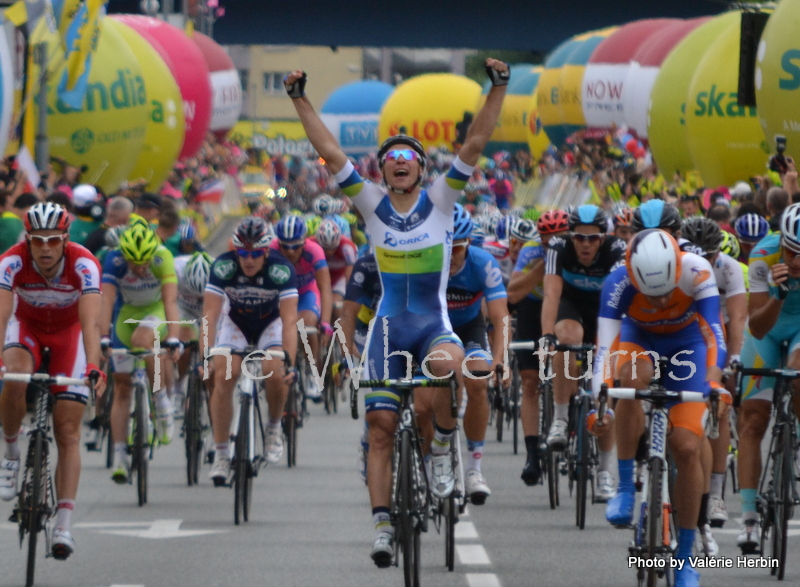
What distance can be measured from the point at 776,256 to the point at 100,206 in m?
8.52

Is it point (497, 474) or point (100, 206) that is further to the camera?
point (100, 206)

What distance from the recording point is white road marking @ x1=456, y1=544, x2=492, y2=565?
956 centimetres

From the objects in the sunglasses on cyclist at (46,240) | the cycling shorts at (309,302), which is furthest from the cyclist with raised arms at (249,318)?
the cycling shorts at (309,302)

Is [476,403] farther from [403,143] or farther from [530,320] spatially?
[530,320]

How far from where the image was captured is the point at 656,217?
9273 mm

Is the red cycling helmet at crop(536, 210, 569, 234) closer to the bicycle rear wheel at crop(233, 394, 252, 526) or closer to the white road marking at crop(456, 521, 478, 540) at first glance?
the white road marking at crop(456, 521, 478, 540)

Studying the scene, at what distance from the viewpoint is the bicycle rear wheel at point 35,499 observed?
8516mm

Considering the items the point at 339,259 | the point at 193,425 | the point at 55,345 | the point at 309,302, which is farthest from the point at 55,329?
the point at 339,259

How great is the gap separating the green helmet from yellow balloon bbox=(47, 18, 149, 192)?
9.81 m

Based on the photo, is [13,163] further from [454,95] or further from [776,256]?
[454,95]

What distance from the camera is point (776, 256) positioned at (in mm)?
9234

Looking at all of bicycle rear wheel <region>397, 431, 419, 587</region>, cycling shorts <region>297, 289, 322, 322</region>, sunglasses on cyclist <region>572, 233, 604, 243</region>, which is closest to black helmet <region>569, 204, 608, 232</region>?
sunglasses on cyclist <region>572, 233, 604, 243</region>

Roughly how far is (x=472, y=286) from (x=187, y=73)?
73.6 feet

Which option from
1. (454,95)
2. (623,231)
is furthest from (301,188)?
(623,231)
